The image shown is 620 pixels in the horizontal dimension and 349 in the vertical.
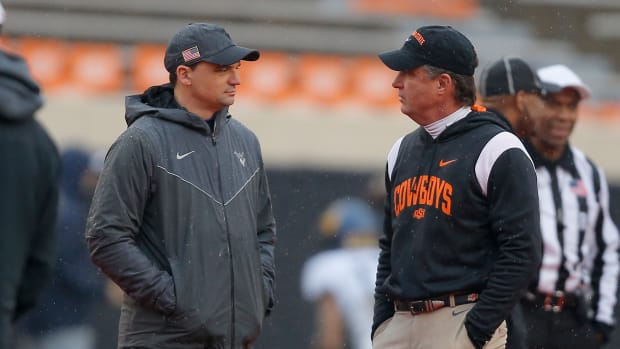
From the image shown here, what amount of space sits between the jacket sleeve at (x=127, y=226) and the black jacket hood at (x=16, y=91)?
582 millimetres

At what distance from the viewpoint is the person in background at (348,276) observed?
25.4 ft

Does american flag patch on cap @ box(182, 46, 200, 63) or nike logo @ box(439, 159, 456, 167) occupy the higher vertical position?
american flag patch on cap @ box(182, 46, 200, 63)

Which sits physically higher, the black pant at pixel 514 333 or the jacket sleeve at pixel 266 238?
the jacket sleeve at pixel 266 238

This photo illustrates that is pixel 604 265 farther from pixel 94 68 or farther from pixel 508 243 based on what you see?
pixel 94 68

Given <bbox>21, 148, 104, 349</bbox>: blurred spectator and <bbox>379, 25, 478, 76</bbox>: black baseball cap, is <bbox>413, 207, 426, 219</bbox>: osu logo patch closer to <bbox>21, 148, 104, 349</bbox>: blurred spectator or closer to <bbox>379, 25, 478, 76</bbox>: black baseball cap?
<bbox>379, 25, 478, 76</bbox>: black baseball cap

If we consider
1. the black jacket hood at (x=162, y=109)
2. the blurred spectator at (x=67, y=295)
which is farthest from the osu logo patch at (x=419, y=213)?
the blurred spectator at (x=67, y=295)

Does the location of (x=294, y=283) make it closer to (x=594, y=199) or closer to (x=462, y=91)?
(x=594, y=199)

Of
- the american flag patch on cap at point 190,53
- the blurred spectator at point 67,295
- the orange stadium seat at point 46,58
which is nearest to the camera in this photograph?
the american flag patch on cap at point 190,53

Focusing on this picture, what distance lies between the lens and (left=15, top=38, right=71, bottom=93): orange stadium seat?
15.5m

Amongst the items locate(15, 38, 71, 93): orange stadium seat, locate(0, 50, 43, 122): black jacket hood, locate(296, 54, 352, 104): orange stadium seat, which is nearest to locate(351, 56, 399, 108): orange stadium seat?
locate(296, 54, 352, 104): orange stadium seat

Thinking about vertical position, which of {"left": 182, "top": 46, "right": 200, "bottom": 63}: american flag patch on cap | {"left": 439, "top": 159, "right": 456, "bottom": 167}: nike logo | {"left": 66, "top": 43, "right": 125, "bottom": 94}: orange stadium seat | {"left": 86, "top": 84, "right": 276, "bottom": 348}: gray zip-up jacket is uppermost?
{"left": 182, "top": 46, "right": 200, "bottom": 63}: american flag patch on cap

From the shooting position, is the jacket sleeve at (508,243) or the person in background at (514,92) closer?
the jacket sleeve at (508,243)

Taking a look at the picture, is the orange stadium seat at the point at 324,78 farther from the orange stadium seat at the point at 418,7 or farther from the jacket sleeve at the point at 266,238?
the jacket sleeve at the point at 266,238

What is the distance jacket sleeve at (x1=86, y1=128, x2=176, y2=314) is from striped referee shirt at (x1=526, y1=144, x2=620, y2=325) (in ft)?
7.40
